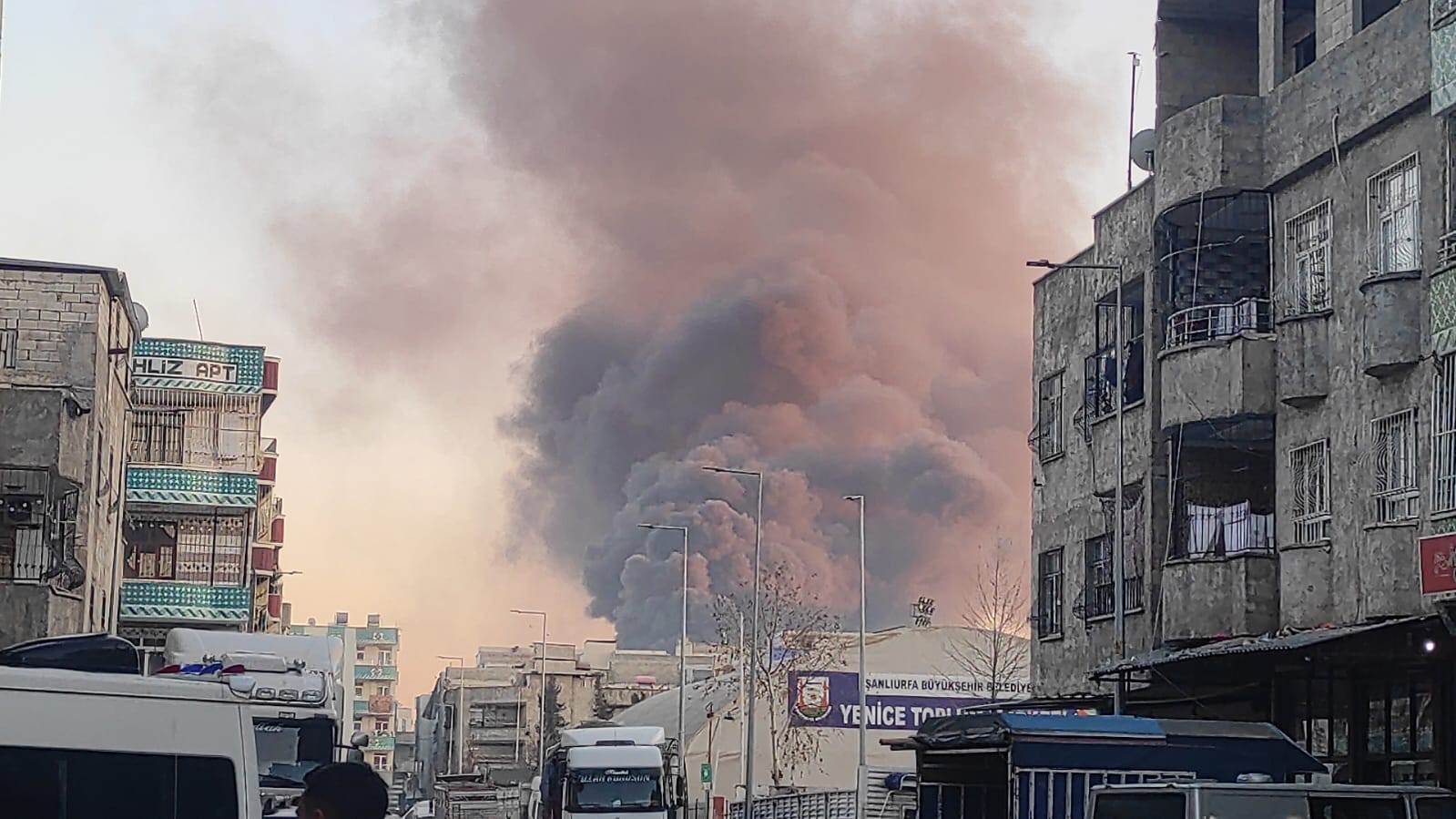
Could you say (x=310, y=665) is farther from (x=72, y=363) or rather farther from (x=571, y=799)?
(x=72, y=363)

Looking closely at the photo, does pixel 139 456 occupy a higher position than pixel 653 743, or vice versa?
pixel 139 456

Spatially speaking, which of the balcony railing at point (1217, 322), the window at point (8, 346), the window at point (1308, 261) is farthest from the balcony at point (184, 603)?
the window at point (1308, 261)

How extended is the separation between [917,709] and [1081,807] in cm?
4495

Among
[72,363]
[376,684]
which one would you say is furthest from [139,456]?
[376,684]

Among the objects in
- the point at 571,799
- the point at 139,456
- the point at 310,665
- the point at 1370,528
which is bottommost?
the point at 571,799

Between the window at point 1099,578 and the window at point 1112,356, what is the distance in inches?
89.2

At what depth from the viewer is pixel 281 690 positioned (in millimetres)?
22078

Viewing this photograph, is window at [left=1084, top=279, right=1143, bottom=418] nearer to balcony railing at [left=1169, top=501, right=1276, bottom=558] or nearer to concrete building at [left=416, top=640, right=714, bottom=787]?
balcony railing at [left=1169, top=501, right=1276, bottom=558]

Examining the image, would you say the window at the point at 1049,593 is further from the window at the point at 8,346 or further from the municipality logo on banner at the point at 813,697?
the municipality logo on banner at the point at 813,697

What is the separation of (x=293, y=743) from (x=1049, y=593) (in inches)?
753

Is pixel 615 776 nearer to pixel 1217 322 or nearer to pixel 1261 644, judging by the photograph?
pixel 1217 322

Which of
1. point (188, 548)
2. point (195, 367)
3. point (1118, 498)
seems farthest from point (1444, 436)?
point (195, 367)

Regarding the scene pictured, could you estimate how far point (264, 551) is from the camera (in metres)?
72.9

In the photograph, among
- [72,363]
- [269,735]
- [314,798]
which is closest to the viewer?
[314,798]
